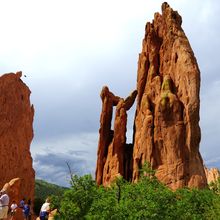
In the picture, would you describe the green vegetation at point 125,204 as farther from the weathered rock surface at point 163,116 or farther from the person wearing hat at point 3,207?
the weathered rock surface at point 163,116

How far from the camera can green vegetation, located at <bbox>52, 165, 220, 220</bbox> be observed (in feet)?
93.6

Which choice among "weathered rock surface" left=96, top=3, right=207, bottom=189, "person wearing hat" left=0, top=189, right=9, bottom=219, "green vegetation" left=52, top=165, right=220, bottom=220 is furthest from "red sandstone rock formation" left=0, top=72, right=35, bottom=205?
"person wearing hat" left=0, top=189, right=9, bottom=219

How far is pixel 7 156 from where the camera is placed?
6256cm

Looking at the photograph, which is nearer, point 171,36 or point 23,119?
point 171,36

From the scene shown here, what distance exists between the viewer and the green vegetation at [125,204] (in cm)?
2853

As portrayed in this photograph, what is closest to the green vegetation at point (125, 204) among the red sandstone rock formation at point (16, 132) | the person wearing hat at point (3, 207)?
the person wearing hat at point (3, 207)

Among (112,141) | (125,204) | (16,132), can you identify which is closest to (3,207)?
(125,204)

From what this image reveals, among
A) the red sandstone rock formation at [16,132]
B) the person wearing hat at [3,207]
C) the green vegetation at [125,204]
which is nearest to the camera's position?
the person wearing hat at [3,207]

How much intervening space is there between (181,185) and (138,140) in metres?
7.98

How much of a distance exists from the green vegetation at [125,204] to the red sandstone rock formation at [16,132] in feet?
93.3

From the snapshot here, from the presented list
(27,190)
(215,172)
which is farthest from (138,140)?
(215,172)

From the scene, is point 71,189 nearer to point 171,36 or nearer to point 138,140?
point 138,140

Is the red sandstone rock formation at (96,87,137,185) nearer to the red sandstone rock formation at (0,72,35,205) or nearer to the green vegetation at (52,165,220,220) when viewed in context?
the red sandstone rock formation at (0,72,35,205)

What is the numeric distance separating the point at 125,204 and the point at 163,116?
2403cm
